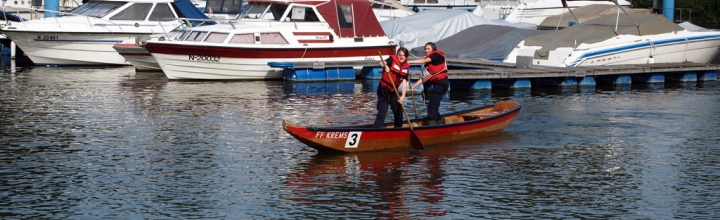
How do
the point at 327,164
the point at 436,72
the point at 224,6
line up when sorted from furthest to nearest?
the point at 224,6, the point at 436,72, the point at 327,164

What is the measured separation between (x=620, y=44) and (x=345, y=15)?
813 centimetres

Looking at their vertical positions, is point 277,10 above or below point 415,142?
above

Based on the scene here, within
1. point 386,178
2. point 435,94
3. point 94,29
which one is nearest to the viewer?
point 386,178

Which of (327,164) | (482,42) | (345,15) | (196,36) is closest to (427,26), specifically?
(482,42)

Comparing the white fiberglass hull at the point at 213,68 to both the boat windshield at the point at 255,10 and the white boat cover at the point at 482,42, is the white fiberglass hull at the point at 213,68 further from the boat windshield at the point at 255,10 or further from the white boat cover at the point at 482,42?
the white boat cover at the point at 482,42

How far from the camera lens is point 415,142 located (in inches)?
663

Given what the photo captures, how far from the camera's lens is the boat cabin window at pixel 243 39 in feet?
95.4

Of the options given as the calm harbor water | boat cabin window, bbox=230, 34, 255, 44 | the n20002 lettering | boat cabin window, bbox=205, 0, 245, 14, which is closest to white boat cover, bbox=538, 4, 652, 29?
boat cabin window, bbox=205, 0, 245, 14

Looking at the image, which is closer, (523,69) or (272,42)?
(523,69)

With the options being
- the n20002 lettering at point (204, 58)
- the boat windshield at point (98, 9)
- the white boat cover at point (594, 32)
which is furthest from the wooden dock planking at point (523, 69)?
the boat windshield at point (98, 9)

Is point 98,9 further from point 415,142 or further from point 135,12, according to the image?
point 415,142

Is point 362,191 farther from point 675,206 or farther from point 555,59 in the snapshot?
point 555,59

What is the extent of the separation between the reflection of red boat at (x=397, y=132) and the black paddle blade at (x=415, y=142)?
61mm

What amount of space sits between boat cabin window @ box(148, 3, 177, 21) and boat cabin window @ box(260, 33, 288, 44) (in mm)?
6198
